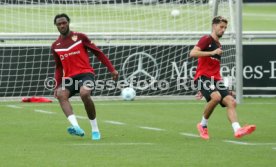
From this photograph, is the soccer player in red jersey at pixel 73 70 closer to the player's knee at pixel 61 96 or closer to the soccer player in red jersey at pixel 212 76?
the player's knee at pixel 61 96

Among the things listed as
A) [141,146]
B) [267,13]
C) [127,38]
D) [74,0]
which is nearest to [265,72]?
A: [127,38]

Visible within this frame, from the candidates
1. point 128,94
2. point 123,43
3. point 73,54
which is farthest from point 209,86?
point 123,43

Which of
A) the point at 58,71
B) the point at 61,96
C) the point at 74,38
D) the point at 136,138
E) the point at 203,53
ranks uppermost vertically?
the point at 74,38

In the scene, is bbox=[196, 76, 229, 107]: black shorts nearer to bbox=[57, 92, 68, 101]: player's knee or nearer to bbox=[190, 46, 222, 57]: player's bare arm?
bbox=[190, 46, 222, 57]: player's bare arm

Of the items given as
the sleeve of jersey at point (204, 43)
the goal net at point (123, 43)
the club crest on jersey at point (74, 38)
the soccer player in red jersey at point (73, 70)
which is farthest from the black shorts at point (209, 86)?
the goal net at point (123, 43)

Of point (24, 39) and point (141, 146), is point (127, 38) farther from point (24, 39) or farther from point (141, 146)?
point (141, 146)

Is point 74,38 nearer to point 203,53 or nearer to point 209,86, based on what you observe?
point 203,53

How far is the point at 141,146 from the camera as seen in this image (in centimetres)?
1401

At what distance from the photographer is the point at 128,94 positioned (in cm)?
2247

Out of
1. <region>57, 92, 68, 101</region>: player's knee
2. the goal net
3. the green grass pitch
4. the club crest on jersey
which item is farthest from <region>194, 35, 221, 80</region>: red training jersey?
the goal net

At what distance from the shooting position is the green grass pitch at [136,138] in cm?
1245

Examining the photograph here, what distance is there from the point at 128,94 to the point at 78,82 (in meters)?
7.35

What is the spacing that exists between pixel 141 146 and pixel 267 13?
47.0 m

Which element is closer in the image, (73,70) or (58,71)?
(73,70)
